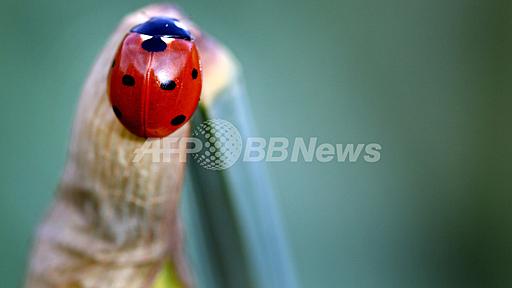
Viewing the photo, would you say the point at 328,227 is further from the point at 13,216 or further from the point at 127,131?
the point at 127,131

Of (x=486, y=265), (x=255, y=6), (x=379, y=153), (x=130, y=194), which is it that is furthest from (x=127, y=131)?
(x=486, y=265)

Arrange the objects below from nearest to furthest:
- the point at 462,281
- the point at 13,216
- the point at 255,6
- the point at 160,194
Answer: the point at 160,194 → the point at 13,216 → the point at 255,6 → the point at 462,281

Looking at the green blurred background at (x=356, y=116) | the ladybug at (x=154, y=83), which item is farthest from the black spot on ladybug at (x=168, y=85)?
the green blurred background at (x=356, y=116)

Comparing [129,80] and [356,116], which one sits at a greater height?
[356,116]

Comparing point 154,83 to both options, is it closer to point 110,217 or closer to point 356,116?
point 110,217

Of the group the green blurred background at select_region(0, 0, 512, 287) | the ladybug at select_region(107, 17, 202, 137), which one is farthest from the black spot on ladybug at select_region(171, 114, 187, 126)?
the green blurred background at select_region(0, 0, 512, 287)

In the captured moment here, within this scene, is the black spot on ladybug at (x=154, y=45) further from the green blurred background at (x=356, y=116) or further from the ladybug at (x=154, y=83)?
the green blurred background at (x=356, y=116)

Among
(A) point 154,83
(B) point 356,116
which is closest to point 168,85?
(A) point 154,83

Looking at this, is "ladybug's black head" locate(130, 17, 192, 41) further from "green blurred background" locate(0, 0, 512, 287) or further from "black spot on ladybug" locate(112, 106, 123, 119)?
"green blurred background" locate(0, 0, 512, 287)
